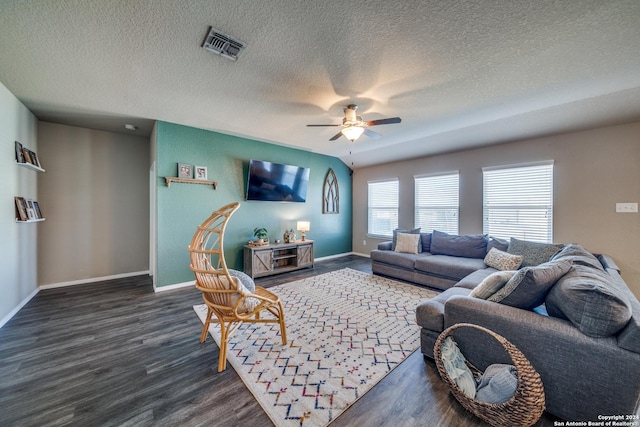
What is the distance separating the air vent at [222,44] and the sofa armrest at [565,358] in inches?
110

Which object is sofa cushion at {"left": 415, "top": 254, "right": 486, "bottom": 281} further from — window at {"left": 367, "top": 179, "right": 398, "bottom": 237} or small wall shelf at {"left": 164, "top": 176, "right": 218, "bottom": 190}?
small wall shelf at {"left": 164, "top": 176, "right": 218, "bottom": 190}

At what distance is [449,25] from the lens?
173cm

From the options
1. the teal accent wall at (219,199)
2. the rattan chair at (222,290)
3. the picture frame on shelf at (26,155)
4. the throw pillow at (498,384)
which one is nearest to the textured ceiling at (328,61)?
the teal accent wall at (219,199)

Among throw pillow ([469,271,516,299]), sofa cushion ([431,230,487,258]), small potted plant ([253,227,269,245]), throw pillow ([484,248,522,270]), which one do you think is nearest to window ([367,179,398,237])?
sofa cushion ([431,230,487,258])

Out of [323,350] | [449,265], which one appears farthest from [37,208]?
[449,265]

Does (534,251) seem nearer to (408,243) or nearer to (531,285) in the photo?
(408,243)

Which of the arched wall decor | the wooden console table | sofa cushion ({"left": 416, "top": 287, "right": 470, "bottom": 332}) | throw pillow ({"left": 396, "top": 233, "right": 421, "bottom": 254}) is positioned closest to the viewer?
sofa cushion ({"left": 416, "top": 287, "right": 470, "bottom": 332})

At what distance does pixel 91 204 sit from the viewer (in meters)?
4.15

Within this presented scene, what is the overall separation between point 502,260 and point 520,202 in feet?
4.75

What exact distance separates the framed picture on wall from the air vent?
7.94 feet

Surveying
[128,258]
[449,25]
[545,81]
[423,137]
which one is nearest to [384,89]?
[449,25]

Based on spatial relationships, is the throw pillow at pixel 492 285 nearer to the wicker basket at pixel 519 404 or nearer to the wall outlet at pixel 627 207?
the wicker basket at pixel 519 404

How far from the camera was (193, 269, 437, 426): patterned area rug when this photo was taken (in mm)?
1599

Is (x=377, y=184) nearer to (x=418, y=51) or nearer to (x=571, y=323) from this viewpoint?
(x=418, y=51)
